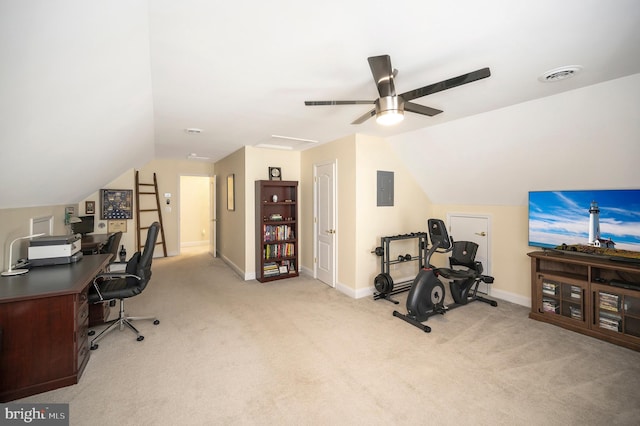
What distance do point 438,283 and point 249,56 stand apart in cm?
303

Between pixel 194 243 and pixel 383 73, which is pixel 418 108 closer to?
pixel 383 73

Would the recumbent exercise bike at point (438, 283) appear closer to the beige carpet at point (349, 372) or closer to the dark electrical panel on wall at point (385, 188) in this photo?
the beige carpet at point (349, 372)

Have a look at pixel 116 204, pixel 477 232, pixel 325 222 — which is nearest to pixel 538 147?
pixel 477 232

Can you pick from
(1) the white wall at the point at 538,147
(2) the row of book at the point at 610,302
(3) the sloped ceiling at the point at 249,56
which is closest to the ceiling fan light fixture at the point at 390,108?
(3) the sloped ceiling at the point at 249,56

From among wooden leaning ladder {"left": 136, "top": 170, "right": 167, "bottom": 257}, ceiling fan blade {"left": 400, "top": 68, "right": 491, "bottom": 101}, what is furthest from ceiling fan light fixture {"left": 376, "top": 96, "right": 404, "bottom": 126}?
wooden leaning ladder {"left": 136, "top": 170, "right": 167, "bottom": 257}

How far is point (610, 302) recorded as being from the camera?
2.63m

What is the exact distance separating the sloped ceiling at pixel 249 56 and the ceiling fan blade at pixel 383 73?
0.54ft

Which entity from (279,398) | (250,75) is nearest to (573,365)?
(279,398)

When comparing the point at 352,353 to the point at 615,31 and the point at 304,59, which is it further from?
the point at 615,31

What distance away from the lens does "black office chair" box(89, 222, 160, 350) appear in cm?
262

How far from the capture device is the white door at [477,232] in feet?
13.1

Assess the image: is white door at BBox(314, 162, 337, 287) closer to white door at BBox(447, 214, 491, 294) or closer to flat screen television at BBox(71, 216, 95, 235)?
white door at BBox(447, 214, 491, 294)

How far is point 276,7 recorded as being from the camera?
1369 millimetres

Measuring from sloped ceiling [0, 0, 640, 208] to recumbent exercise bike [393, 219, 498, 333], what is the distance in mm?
1576
